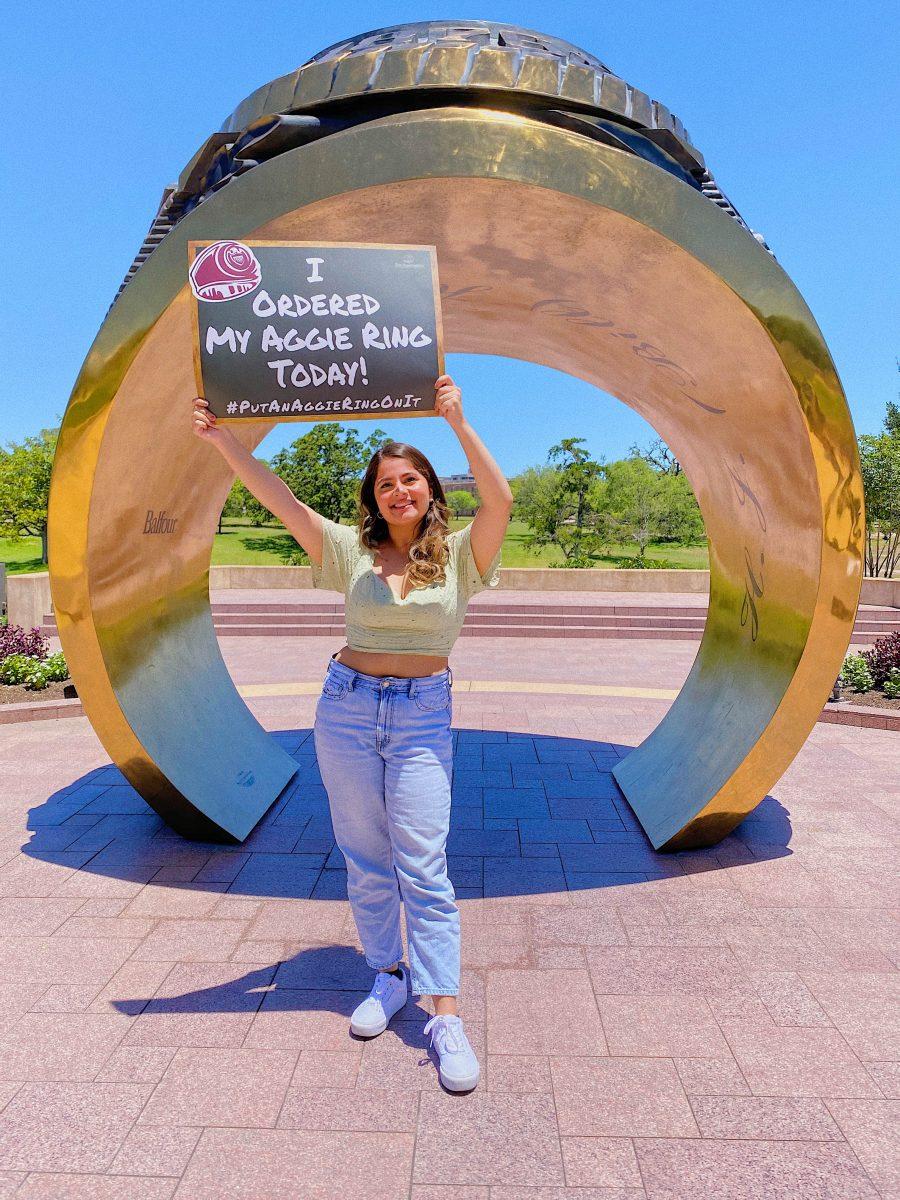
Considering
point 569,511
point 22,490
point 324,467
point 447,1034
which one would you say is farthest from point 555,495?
point 447,1034

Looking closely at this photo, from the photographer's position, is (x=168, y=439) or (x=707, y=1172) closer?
(x=707, y=1172)

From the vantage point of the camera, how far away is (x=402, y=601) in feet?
10.1

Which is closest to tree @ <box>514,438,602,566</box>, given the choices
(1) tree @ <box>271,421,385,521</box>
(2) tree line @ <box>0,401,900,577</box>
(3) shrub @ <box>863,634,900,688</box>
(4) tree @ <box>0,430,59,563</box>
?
(2) tree line @ <box>0,401,900,577</box>

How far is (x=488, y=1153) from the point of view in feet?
8.33

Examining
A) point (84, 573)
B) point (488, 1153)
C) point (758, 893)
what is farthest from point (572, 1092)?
point (84, 573)

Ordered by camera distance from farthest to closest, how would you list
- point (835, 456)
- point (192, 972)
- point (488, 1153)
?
1. point (835, 456)
2. point (192, 972)
3. point (488, 1153)

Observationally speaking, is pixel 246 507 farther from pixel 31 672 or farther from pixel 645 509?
pixel 31 672

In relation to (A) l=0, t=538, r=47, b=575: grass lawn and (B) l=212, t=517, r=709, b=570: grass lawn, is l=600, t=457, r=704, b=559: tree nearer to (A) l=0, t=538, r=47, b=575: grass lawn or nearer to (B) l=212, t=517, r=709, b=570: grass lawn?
(B) l=212, t=517, r=709, b=570: grass lawn

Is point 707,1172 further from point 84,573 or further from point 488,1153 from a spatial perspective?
point 84,573

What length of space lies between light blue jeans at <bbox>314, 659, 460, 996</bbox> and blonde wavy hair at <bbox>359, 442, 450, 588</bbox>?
1.33 ft

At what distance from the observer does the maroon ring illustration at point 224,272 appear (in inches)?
126

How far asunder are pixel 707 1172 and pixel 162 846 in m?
3.58

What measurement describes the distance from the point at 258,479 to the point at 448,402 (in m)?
0.75
